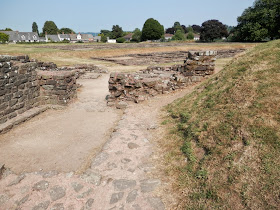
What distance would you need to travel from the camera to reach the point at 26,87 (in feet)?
28.5

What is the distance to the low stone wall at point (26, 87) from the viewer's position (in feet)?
24.8

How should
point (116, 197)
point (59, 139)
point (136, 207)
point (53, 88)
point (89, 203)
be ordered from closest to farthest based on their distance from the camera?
1. point (136, 207)
2. point (89, 203)
3. point (116, 197)
4. point (59, 139)
5. point (53, 88)

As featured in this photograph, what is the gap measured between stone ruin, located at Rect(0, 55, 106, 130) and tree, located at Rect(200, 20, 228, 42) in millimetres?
66769

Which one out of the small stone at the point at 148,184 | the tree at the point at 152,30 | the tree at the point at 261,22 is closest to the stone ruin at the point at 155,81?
the small stone at the point at 148,184

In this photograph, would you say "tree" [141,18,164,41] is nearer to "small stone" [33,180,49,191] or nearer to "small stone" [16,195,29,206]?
"small stone" [33,180,49,191]

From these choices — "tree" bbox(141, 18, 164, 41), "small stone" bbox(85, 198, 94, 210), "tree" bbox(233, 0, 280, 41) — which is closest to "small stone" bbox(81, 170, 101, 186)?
"small stone" bbox(85, 198, 94, 210)

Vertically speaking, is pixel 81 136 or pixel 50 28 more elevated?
pixel 50 28

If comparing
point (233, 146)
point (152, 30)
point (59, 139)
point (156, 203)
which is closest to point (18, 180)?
point (59, 139)

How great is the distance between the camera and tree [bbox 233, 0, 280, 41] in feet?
158

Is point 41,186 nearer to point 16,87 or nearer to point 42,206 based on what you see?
point 42,206

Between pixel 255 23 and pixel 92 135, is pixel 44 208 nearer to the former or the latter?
pixel 92 135

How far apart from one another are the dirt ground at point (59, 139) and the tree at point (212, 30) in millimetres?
67074

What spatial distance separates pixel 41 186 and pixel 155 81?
747cm

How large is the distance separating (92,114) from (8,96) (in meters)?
3.20
